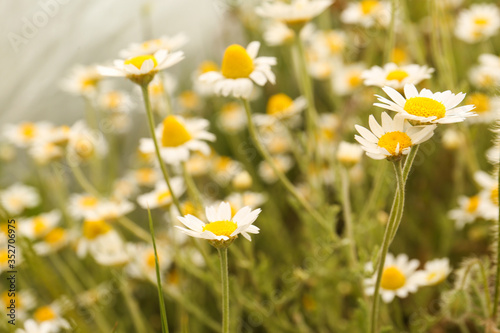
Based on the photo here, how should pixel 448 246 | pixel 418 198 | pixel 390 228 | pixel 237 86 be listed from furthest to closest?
pixel 418 198 < pixel 448 246 < pixel 237 86 < pixel 390 228

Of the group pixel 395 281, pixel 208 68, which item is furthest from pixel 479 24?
pixel 395 281

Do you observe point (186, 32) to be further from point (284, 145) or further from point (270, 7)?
point (270, 7)

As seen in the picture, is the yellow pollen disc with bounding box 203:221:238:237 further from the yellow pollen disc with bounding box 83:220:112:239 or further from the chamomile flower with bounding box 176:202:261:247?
the yellow pollen disc with bounding box 83:220:112:239

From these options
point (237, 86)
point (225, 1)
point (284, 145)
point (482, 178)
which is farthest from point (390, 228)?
point (225, 1)

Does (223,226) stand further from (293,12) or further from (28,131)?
(28,131)

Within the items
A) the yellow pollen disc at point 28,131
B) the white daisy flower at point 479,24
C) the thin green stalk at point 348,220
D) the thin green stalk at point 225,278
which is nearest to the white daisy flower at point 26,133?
the yellow pollen disc at point 28,131

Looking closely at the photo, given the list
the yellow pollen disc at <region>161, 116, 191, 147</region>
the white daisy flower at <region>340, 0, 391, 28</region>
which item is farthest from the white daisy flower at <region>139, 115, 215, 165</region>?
the white daisy flower at <region>340, 0, 391, 28</region>
